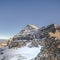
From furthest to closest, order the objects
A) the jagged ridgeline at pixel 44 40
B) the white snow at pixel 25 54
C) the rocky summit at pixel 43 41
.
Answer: the white snow at pixel 25 54
the rocky summit at pixel 43 41
the jagged ridgeline at pixel 44 40

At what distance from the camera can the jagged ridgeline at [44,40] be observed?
22656 millimetres

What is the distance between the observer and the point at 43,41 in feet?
103

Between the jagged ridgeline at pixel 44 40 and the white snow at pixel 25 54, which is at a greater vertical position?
the jagged ridgeline at pixel 44 40

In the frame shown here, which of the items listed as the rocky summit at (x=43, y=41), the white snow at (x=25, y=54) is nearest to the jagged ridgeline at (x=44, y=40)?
the rocky summit at (x=43, y=41)

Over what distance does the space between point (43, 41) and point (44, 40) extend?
45 cm

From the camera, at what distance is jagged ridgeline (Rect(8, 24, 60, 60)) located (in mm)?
22656

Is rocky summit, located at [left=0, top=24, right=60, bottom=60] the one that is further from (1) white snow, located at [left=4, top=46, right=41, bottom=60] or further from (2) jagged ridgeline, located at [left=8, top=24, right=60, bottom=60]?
(1) white snow, located at [left=4, top=46, right=41, bottom=60]

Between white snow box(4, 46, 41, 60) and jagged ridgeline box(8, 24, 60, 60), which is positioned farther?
white snow box(4, 46, 41, 60)

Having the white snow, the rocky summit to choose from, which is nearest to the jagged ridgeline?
the rocky summit

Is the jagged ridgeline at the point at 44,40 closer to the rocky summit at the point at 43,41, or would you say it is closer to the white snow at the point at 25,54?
the rocky summit at the point at 43,41

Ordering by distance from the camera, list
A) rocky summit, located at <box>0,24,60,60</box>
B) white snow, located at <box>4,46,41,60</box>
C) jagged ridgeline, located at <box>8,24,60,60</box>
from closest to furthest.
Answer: jagged ridgeline, located at <box>8,24,60,60</box>, rocky summit, located at <box>0,24,60,60</box>, white snow, located at <box>4,46,41,60</box>

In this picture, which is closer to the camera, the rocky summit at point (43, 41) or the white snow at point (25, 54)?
the rocky summit at point (43, 41)

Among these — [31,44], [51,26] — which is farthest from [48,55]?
[31,44]

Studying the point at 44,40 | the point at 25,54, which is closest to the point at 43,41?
the point at 44,40
